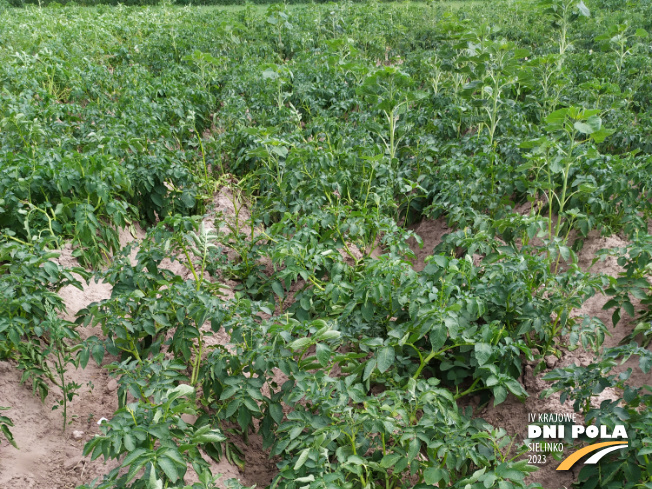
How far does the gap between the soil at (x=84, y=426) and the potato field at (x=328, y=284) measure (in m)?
0.01

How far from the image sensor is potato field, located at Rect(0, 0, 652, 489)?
272 cm

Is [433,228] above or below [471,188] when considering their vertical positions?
below

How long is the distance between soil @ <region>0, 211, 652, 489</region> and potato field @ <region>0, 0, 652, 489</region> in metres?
0.01

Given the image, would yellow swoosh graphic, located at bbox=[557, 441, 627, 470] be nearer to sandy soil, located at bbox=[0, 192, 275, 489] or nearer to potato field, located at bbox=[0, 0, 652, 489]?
Result: potato field, located at bbox=[0, 0, 652, 489]

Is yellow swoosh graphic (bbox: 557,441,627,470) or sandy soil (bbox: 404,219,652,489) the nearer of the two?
yellow swoosh graphic (bbox: 557,441,627,470)

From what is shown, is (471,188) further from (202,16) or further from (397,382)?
(202,16)

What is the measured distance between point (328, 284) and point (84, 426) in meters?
1.64

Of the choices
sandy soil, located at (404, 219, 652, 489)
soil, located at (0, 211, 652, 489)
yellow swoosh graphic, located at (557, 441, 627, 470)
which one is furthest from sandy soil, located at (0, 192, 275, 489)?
yellow swoosh graphic, located at (557, 441, 627, 470)

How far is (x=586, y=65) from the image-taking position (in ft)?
23.9

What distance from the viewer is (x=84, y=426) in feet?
11.1

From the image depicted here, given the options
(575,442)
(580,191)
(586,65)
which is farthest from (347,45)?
(575,442)

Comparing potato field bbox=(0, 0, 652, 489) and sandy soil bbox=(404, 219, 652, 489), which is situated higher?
potato field bbox=(0, 0, 652, 489)

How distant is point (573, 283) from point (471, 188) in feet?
4.81

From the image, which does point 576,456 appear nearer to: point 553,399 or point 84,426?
point 553,399
